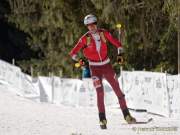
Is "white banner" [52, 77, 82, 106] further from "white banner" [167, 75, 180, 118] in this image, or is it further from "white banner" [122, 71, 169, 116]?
"white banner" [167, 75, 180, 118]

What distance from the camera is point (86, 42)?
38.4 ft

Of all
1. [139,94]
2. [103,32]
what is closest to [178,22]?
[139,94]

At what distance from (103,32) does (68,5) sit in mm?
16810

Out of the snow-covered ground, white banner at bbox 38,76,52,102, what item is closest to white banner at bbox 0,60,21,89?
white banner at bbox 38,76,52,102

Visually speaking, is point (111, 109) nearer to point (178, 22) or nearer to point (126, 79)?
point (126, 79)

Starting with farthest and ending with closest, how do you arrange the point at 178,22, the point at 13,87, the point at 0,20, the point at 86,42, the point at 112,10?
the point at 0,20 < the point at 13,87 < the point at 112,10 < the point at 178,22 < the point at 86,42

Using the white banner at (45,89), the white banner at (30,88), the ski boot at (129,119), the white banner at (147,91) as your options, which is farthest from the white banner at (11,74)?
the ski boot at (129,119)

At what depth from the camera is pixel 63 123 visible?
13719 millimetres

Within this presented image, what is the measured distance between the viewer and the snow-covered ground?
37.7 feet

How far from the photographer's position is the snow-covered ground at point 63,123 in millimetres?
11500

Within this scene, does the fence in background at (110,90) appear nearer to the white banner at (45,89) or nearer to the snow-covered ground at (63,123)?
the white banner at (45,89)

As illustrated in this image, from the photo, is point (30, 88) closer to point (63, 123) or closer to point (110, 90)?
point (110, 90)

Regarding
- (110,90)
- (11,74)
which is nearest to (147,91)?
(110,90)

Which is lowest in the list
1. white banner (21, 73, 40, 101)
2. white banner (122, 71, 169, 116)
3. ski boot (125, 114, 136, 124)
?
white banner (21, 73, 40, 101)
